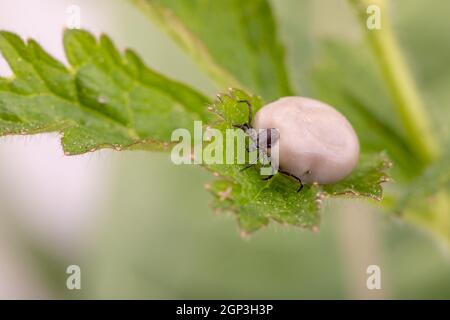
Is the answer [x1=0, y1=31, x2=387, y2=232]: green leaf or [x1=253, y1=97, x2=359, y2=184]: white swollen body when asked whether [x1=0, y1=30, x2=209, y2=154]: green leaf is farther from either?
[x1=253, y1=97, x2=359, y2=184]: white swollen body

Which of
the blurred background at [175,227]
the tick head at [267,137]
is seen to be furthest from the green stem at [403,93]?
the blurred background at [175,227]

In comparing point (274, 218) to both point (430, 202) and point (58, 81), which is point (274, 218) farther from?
point (430, 202)

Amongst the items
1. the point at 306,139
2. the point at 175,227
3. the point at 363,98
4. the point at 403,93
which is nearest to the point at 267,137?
the point at 306,139

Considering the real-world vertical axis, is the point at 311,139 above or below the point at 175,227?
below

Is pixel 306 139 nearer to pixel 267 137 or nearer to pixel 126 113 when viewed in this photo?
pixel 267 137

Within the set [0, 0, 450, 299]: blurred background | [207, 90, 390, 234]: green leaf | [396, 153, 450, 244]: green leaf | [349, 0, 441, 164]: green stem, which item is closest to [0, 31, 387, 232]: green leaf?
[207, 90, 390, 234]: green leaf

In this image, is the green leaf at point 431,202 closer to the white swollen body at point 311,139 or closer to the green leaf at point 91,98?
the white swollen body at point 311,139

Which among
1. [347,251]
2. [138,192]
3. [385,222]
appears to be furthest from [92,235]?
[385,222]
